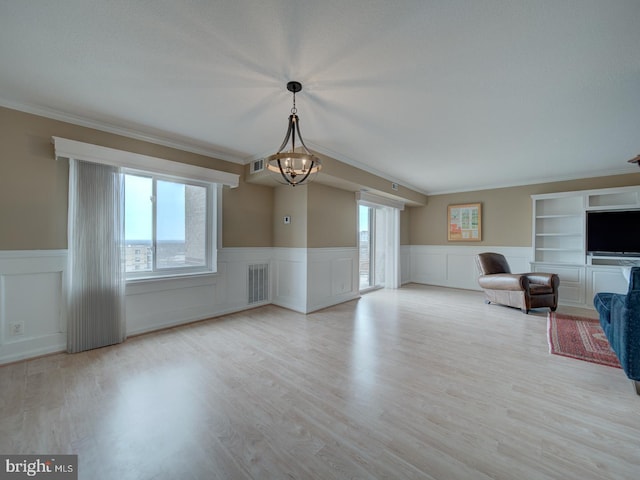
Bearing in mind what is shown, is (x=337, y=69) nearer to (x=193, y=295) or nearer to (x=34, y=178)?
(x=34, y=178)

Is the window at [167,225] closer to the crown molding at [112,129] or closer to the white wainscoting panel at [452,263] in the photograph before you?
the crown molding at [112,129]

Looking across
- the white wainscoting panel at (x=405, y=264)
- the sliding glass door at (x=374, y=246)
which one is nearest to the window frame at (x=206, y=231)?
the sliding glass door at (x=374, y=246)

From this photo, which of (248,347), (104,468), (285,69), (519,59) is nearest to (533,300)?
(519,59)

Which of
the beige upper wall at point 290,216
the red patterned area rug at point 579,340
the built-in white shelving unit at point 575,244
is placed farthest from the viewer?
the built-in white shelving unit at point 575,244

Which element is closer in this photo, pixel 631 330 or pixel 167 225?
pixel 631 330

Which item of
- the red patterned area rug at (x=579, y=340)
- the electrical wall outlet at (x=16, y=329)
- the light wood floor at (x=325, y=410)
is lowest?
the light wood floor at (x=325, y=410)

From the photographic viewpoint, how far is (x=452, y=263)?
6.44 meters

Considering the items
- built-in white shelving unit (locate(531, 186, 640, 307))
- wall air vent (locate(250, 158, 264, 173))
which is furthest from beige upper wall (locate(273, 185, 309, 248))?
built-in white shelving unit (locate(531, 186, 640, 307))

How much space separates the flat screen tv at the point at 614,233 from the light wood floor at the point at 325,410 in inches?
112

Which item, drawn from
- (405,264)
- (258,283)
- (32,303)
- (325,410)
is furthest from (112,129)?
(405,264)

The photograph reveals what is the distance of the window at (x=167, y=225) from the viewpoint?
3.23 m

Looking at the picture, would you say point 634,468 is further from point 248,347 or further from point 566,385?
point 248,347

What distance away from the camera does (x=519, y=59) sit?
1811mm

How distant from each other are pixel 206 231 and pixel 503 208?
6.08 meters
